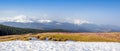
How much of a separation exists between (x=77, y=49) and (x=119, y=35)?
44719 mm

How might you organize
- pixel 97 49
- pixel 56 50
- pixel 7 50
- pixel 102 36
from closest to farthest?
pixel 7 50, pixel 56 50, pixel 97 49, pixel 102 36

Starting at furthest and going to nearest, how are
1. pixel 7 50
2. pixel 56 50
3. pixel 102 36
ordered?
pixel 102 36, pixel 56 50, pixel 7 50

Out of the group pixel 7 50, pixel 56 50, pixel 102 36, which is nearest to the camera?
pixel 7 50

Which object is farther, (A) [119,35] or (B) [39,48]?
(A) [119,35]

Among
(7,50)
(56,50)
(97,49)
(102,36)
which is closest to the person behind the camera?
(7,50)

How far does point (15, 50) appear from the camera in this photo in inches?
1184

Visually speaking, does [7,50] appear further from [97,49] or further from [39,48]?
[97,49]

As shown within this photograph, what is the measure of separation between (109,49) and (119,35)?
4174cm

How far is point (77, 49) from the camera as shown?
109ft

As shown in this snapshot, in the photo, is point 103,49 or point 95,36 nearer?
point 103,49

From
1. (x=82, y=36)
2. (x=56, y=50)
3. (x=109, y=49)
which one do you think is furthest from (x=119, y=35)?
(x=56, y=50)

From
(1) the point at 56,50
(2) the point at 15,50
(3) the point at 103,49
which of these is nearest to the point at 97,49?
(3) the point at 103,49

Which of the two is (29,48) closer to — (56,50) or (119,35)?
(56,50)

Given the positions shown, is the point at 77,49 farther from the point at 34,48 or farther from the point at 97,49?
the point at 34,48
